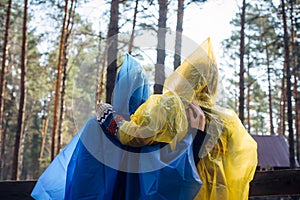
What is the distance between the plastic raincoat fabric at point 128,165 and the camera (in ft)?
6.18

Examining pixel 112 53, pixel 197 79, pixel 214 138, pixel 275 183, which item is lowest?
pixel 275 183

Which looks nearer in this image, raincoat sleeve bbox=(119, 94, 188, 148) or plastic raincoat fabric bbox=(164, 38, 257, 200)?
raincoat sleeve bbox=(119, 94, 188, 148)

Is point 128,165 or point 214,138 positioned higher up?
point 214,138

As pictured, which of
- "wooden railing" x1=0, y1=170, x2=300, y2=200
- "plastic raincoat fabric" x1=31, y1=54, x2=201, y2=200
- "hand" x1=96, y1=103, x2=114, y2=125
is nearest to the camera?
"plastic raincoat fabric" x1=31, y1=54, x2=201, y2=200

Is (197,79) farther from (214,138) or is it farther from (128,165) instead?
(128,165)

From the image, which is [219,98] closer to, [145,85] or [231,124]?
[231,124]

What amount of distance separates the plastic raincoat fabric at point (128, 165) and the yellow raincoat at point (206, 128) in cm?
8

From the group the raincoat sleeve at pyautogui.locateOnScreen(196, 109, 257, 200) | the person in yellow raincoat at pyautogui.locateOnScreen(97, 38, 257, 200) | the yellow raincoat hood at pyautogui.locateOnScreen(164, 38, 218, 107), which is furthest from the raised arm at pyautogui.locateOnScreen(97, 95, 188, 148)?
the raincoat sleeve at pyautogui.locateOnScreen(196, 109, 257, 200)

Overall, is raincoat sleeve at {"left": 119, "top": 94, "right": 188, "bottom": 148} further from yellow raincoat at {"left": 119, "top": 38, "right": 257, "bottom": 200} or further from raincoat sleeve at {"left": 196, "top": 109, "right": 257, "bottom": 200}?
raincoat sleeve at {"left": 196, "top": 109, "right": 257, "bottom": 200}

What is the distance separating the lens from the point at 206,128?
2123mm

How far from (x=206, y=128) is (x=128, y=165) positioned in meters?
0.48

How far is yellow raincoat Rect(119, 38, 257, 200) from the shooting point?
76.0 inches

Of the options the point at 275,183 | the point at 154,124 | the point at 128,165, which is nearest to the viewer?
the point at 154,124

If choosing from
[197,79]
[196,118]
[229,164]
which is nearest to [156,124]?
[196,118]
